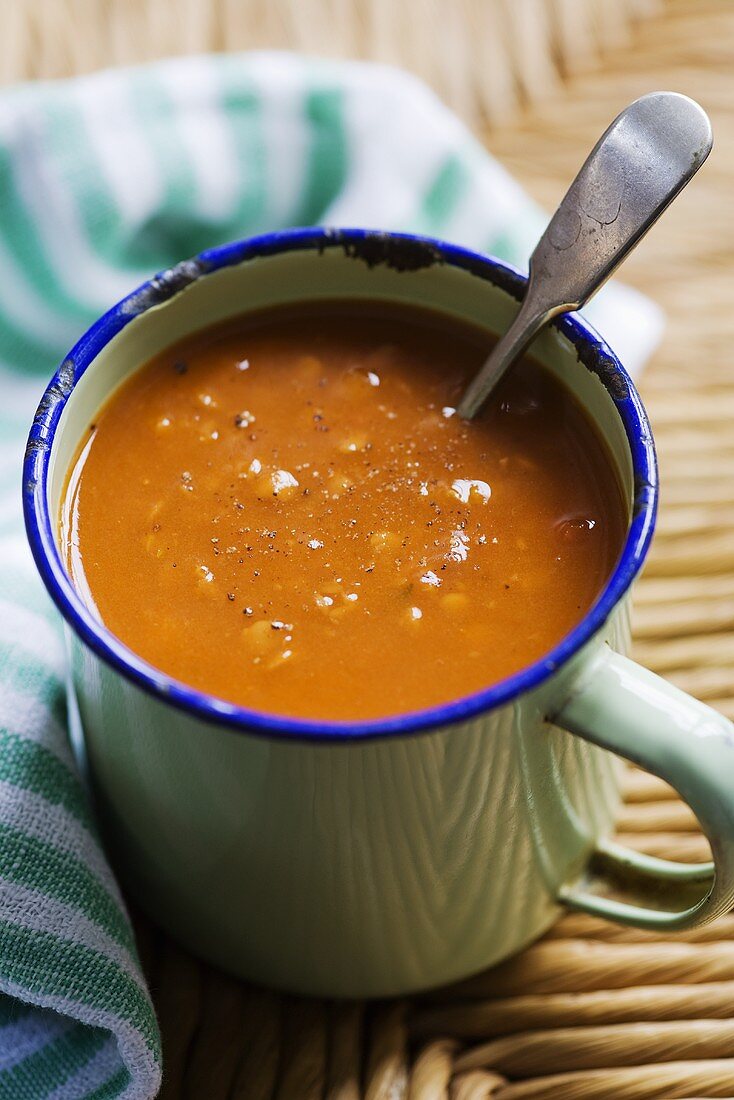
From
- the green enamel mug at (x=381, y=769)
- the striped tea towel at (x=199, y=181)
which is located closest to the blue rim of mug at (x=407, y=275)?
the green enamel mug at (x=381, y=769)

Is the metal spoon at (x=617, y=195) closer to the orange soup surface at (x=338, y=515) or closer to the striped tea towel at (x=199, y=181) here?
the orange soup surface at (x=338, y=515)

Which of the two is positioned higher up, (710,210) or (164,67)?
(164,67)

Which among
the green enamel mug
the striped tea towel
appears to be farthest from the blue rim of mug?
the striped tea towel

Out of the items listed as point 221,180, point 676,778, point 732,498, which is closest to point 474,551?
point 676,778

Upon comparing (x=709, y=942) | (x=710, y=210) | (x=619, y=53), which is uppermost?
(x=619, y=53)

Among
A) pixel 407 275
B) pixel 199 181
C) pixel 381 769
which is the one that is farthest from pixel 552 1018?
pixel 199 181

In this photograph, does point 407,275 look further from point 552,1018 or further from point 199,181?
point 552,1018

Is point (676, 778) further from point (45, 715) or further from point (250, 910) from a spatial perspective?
point (45, 715)
